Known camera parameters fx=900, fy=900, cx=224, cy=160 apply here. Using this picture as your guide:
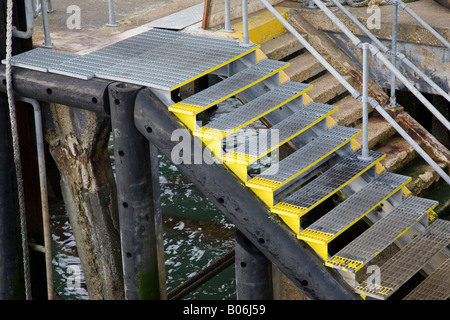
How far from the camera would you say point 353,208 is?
637cm

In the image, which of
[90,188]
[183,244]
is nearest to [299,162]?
[90,188]

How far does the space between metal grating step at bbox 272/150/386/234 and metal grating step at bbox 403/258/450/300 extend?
89cm

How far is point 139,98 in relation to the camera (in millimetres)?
6395

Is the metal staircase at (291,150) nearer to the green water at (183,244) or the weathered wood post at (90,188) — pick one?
the weathered wood post at (90,188)

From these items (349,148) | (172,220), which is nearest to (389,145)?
(349,148)

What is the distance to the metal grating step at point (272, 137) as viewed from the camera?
6176 mm

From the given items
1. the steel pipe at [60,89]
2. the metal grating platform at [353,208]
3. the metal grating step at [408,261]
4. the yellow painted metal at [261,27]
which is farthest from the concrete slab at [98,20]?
the metal grating step at [408,261]

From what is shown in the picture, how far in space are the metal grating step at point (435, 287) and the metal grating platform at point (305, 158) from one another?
1145 millimetres

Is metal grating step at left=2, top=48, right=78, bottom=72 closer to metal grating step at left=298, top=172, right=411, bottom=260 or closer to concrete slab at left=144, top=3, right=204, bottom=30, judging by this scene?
concrete slab at left=144, top=3, right=204, bottom=30

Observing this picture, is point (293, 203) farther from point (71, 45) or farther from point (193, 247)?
point (193, 247)

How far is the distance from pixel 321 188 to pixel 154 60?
168cm

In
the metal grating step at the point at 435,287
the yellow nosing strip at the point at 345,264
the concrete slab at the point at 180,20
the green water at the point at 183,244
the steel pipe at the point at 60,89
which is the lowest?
the green water at the point at 183,244

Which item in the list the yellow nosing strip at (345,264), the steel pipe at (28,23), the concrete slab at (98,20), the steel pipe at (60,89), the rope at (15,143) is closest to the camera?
the yellow nosing strip at (345,264)

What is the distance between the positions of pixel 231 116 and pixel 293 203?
2.73ft
